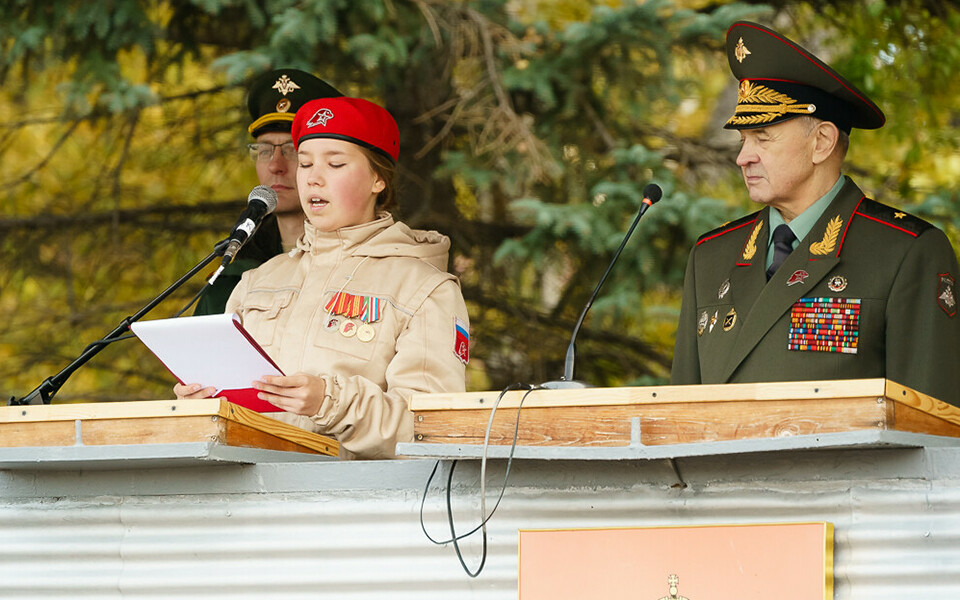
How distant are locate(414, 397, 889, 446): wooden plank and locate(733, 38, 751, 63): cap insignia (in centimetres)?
144

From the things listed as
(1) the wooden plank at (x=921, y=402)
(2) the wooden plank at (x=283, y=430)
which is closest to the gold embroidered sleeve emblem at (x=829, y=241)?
(1) the wooden plank at (x=921, y=402)

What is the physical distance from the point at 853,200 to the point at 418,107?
10.9 feet

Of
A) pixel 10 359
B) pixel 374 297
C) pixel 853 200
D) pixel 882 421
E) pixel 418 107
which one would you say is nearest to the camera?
pixel 882 421

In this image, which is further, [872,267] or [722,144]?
[722,144]

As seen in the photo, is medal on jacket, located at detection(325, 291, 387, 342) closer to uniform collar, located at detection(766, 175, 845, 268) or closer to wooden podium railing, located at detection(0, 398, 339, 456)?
wooden podium railing, located at detection(0, 398, 339, 456)

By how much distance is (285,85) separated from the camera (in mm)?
4691

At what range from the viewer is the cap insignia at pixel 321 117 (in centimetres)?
374

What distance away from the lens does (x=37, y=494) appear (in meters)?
3.01

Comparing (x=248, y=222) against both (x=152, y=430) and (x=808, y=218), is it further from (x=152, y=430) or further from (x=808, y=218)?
(x=808, y=218)

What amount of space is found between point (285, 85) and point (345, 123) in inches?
40.5

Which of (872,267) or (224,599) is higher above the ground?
(872,267)

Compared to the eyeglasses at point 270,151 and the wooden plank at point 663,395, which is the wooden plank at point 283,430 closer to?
the wooden plank at point 663,395

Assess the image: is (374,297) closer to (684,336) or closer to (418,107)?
(684,336)

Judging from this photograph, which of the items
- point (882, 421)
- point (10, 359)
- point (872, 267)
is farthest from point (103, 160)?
point (882, 421)
